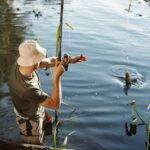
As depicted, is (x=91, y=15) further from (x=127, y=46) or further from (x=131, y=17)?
(x=127, y=46)

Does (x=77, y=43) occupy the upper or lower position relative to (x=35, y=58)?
lower

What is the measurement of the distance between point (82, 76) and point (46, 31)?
18.9 ft

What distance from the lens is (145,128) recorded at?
8188mm

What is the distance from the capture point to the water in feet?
26.6

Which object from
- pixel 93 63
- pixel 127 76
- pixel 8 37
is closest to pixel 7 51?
pixel 8 37

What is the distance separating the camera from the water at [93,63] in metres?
8.12

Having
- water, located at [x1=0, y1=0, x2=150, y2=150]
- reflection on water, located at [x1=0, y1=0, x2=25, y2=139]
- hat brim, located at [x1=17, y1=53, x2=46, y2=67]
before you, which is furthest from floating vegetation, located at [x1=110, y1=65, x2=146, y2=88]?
hat brim, located at [x1=17, y1=53, x2=46, y2=67]

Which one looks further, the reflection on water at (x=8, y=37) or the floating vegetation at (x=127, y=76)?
the reflection on water at (x=8, y=37)

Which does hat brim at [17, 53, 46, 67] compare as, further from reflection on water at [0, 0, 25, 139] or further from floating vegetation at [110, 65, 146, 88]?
floating vegetation at [110, 65, 146, 88]

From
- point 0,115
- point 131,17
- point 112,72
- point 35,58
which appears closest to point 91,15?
point 131,17

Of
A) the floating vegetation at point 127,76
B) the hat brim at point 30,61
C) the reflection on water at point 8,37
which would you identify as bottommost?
the reflection on water at point 8,37

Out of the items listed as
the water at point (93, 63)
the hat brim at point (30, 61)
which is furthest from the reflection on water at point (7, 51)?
the hat brim at point (30, 61)

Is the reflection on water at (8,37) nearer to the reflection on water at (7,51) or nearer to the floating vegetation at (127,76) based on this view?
the reflection on water at (7,51)

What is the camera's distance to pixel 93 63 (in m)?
12.5
